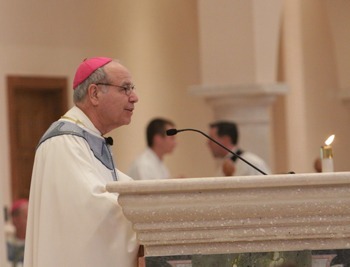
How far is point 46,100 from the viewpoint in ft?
53.3

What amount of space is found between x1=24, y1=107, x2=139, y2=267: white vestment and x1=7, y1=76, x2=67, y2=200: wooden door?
1026 cm

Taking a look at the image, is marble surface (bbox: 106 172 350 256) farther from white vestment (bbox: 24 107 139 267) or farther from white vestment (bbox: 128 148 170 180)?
white vestment (bbox: 128 148 170 180)

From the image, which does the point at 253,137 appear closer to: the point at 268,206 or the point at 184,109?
the point at 184,109

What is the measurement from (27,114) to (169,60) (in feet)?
7.28

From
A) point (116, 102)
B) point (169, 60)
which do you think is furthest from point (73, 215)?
point (169, 60)

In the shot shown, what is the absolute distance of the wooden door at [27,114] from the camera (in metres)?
15.5

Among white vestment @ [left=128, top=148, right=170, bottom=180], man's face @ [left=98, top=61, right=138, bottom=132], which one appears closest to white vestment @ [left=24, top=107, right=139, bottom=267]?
man's face @ [left=98, top=61, right=138, bottom=132]

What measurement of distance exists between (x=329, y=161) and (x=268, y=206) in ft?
2.96

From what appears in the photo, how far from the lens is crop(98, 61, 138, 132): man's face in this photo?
5.35 m

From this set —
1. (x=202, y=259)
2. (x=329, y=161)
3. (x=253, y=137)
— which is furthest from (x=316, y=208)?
(x=253, y=137)

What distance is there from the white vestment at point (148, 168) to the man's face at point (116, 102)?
7.13 m

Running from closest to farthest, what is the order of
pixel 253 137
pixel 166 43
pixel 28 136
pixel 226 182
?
pixel 226 182
pixel 253 137
pixel 28 136
pixel 166 43

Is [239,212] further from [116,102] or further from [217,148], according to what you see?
[217,148]

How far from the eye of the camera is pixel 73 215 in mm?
4973
